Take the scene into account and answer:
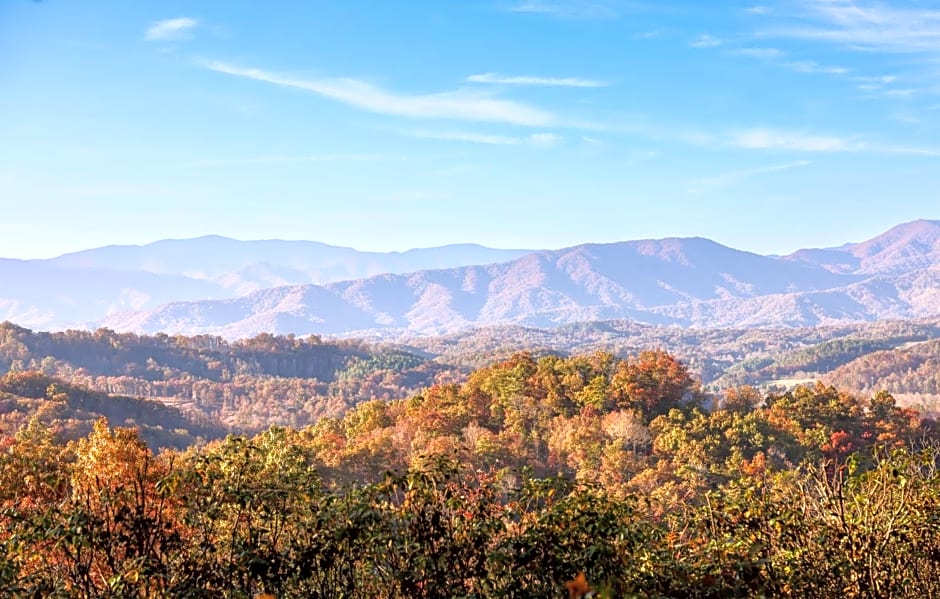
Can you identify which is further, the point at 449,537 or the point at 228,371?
the point at 228,371

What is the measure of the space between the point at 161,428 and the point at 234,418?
93.8ft

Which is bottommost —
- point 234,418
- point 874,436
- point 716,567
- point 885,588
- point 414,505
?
point 234,418

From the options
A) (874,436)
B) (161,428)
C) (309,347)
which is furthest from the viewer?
(309,347)

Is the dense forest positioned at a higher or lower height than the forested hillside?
higher

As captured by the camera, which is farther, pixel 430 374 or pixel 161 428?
pixel 430 374

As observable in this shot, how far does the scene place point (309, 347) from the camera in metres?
190

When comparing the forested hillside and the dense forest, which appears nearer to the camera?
the dense forest

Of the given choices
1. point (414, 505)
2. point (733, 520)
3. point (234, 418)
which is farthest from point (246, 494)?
point (234, 418)

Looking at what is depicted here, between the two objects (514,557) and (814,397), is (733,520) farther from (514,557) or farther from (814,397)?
(814,397)

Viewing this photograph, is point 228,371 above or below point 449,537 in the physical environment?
below

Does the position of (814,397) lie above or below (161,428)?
above

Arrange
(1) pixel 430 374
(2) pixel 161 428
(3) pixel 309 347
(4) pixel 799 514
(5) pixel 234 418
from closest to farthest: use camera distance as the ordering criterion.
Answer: (4) pixel 799 514 → (2) pixel 161 428 → (5) pixel 234 418 → (1) pixel 430 374 → (3) pixel 309 347

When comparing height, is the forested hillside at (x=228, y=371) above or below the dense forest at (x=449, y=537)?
below

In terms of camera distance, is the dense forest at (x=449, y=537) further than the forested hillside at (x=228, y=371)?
No
